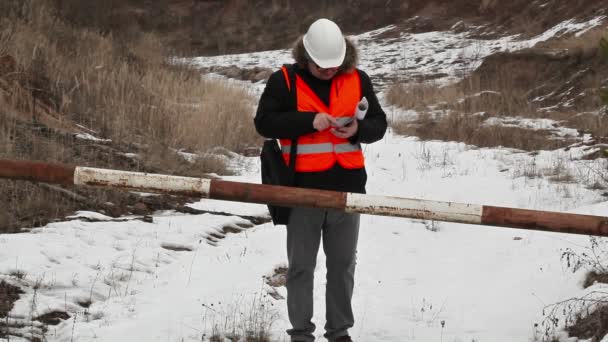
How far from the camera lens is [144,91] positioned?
11.2 m

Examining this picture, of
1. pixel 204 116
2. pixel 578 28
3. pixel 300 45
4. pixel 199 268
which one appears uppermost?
pixel 578 28

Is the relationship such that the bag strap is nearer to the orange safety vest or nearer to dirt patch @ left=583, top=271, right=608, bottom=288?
the orange safety vest

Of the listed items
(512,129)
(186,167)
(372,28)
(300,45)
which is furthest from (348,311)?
(372,28)

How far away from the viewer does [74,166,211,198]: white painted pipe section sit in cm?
346

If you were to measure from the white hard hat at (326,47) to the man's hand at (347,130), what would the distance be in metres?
0.30

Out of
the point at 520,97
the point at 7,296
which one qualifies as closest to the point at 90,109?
the point at 7,296

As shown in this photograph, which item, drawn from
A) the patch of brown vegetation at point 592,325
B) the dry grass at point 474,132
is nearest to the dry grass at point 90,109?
the dry grass at point 474,132

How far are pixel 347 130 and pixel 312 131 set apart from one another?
0.56 feet

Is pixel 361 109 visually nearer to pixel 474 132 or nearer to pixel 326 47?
pixel 326 47

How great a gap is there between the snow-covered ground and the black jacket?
1031 mm

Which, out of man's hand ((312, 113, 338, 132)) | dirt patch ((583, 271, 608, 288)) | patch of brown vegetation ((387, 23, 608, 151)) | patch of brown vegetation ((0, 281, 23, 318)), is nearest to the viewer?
man's hand ((312, 113, 338, 132))

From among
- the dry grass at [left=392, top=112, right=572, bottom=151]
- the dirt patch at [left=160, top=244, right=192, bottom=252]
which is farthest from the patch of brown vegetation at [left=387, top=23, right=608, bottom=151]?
the dirt patch at [left=160, top=244, right=192, bottom=252]

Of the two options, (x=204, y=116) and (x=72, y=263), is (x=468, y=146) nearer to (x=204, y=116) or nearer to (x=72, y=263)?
(x=204, y=116)

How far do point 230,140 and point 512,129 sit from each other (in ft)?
14.7
